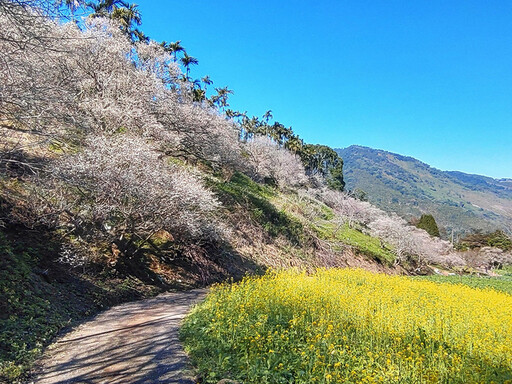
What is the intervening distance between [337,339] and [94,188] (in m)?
7.54

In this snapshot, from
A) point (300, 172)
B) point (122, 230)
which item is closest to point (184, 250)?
point (122, 230)

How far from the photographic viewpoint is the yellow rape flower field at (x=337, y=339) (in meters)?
4.64

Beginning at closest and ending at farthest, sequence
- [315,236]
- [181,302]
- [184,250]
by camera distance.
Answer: [181,302] → [184,250] → [315,236]

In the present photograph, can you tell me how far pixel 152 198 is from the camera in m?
9.42

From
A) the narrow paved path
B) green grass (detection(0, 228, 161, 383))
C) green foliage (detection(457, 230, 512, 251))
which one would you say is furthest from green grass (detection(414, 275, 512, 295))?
green foliage (detection(457, 230, 512, 251))

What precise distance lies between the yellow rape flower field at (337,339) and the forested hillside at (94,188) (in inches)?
126

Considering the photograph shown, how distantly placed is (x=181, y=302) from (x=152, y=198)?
3345mm

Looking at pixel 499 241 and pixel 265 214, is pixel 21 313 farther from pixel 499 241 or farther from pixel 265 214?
pixel 499 241

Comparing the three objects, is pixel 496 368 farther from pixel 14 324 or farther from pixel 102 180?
pixel 102 180

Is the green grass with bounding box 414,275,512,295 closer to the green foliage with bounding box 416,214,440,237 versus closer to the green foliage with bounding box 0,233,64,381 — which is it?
the green foliage with bounding box 0,233,64,381

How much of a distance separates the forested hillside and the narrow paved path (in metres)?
0.46

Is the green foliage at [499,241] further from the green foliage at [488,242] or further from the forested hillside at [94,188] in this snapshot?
the forested hillside at [94,188]

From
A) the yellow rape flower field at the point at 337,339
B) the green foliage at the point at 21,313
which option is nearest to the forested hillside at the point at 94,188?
the green foliage at the point at 21,313

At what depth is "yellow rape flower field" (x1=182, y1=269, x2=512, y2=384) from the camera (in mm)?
4637
